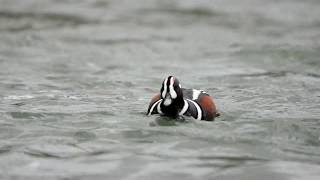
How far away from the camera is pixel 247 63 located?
15141 mm

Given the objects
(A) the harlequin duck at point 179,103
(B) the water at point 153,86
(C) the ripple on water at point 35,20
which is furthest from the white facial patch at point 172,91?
(C) the ripple on water at point 35,20

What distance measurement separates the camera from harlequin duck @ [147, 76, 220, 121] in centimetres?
984

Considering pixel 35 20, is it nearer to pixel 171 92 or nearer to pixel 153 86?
pixel 153 86

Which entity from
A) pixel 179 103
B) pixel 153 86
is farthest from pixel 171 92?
pixel 153 86

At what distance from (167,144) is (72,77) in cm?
473

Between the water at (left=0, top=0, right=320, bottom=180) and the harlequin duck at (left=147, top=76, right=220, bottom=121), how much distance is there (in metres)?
0.15

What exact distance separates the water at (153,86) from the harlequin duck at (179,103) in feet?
0.49

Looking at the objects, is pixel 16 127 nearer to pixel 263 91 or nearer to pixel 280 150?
pixel 280 150

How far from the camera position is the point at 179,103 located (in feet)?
32.8

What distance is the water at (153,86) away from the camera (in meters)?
8.75

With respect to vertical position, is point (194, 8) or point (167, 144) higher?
point (194, 8)

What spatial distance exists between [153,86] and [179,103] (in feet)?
10.7

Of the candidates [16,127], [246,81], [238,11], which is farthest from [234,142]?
[238,11]

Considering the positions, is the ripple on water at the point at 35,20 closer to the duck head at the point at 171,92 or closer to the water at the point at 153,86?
the water at the point at 153,86
